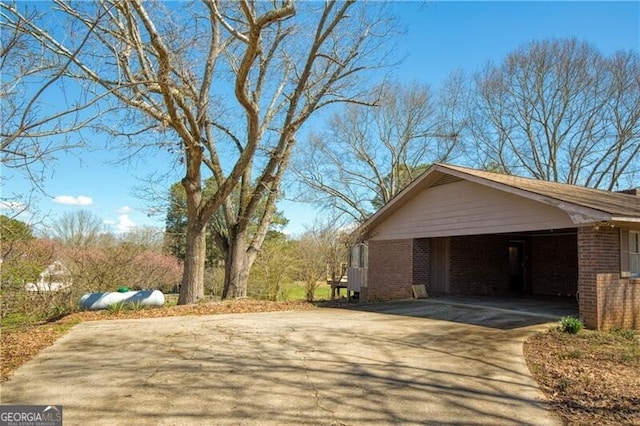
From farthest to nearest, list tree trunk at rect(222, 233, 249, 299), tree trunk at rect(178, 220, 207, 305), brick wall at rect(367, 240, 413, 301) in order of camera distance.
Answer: brick wall at rect(367, 240, 413, 301) < tree trunk at rect(222, 233, 249, 299) < tree trunk at rect(178, 220, 207, 305)

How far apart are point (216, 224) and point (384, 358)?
12.3 meters

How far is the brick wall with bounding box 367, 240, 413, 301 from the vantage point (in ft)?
54.4

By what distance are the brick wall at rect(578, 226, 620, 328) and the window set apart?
29.5 inches

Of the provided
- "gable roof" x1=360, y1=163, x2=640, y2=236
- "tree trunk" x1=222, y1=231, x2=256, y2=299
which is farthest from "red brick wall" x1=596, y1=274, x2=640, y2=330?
"tree trunk" x1=222, y1=231, x2=256, y2=299

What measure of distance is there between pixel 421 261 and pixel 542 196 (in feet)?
21.2

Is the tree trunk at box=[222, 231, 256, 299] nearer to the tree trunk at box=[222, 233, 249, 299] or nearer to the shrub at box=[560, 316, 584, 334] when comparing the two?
the tree trunk at box=[222, 233, 249, 299]

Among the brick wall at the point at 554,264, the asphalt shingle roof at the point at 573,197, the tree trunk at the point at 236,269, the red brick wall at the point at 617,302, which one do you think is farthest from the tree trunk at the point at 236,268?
the brick wall at the point at 554,264

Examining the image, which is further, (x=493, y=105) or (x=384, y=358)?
(x=493, y=105)

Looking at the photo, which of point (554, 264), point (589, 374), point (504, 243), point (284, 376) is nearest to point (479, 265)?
point (504, 243)

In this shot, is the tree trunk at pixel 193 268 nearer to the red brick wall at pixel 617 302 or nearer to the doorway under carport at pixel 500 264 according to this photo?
the doorway under carport at pixel 500 264

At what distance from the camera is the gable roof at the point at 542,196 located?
952 cm

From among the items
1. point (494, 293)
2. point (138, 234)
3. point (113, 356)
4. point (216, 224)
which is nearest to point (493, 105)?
point (494, 293)

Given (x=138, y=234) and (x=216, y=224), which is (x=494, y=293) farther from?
(x=138, y=234)

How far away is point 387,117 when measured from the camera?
3250 centimetres
